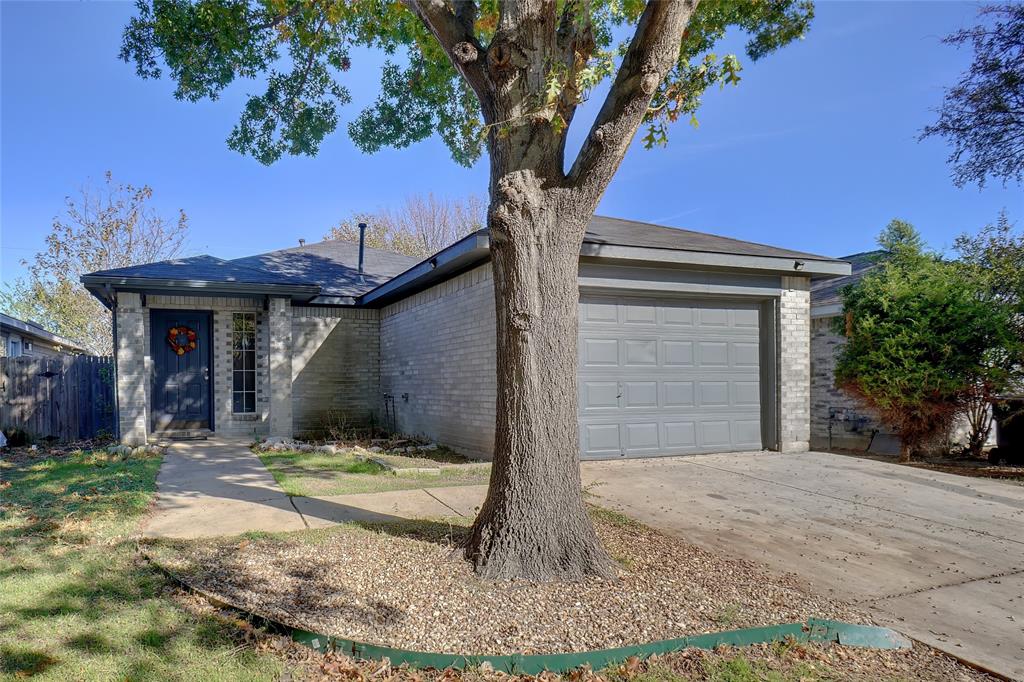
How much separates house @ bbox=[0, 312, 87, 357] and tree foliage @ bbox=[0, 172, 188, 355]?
1.00 meters

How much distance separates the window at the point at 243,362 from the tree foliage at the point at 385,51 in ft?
10.8

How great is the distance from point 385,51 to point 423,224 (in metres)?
19.7

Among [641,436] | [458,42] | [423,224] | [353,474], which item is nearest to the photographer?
[458,42]

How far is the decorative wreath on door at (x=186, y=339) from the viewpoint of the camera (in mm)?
10953

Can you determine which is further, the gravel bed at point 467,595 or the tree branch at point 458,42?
the tree branch at point 458,42

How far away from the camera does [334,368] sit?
1273 cm

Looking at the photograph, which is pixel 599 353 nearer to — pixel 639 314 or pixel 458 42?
pixel 639 314

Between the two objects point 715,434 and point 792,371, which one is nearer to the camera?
point 715,434

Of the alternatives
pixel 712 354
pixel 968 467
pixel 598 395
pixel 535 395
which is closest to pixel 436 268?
pixel 598 395

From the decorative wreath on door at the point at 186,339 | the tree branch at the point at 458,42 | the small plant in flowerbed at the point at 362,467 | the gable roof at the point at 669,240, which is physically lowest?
the small plant in flowerbed at the point at 362,467

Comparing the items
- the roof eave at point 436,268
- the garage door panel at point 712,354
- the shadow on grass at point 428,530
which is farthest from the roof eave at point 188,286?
the garage door panel at point 712,354

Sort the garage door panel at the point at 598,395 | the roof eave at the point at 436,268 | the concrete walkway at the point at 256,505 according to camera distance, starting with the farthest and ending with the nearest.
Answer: the garage door panel at the point at 598,395, the roof eave at the point at 436,268, the concrete walkway at the point at 256,505

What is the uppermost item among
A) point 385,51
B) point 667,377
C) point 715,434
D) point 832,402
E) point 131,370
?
point 385,51

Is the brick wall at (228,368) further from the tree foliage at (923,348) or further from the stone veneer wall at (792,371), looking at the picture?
the tree foliage at (923,348)
